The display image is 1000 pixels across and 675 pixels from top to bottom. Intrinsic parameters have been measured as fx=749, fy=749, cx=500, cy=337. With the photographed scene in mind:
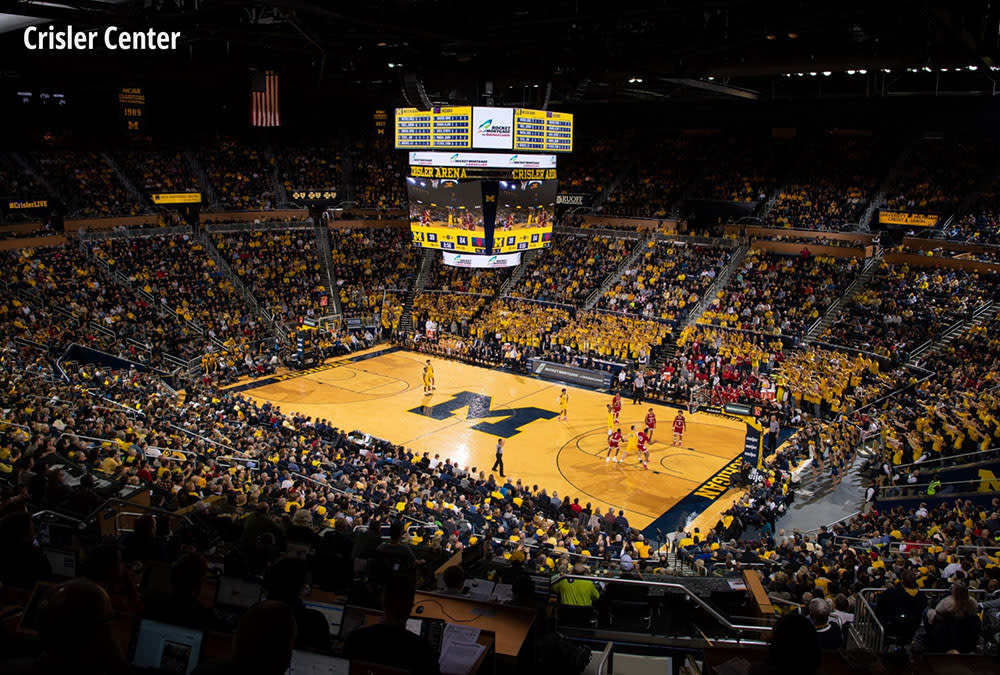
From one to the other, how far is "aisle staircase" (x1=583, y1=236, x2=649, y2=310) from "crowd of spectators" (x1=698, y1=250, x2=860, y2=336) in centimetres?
567

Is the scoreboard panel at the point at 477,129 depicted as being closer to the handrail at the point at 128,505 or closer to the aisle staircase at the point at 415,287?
the aisle staircase at the point at 415,287

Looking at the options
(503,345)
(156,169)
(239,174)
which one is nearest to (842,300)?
(503,345)

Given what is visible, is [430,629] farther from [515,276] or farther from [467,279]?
[467,279]

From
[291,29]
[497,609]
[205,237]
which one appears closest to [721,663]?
[497,609]

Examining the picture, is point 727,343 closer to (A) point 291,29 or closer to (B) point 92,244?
(A) point 291,29

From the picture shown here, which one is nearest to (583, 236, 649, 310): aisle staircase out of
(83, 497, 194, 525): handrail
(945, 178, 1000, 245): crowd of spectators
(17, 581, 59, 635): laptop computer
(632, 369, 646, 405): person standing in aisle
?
(632, 369, 646, 405): person standing in aisle

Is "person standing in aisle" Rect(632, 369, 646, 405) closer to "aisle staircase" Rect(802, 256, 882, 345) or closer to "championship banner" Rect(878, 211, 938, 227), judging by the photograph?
"aisle staircase" Rect(802, 256, 882, 345)

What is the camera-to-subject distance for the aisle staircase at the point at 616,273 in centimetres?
3875

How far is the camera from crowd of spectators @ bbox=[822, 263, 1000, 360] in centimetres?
2859

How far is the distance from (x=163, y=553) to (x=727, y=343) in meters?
28.7

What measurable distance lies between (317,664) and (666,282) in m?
35.3

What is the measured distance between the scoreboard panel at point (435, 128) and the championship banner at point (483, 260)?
4.30 metres

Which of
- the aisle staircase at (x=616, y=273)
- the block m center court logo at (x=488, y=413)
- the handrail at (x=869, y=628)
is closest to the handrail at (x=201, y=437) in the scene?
the block m center court logo at (x=488, y=413)

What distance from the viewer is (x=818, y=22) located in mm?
19750
